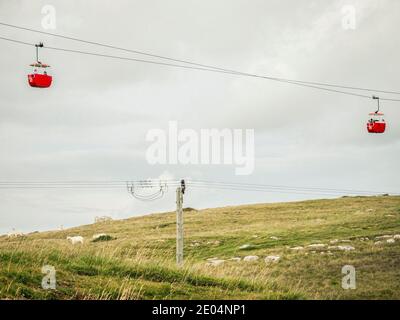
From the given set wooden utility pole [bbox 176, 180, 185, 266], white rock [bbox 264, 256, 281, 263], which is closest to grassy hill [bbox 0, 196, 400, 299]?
white rock [bbox 264, 256, 281, 263]

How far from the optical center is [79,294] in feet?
45.5

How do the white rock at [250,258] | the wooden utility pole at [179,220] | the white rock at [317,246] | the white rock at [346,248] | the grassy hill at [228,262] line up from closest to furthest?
the grassy hill at [228,262] < the wooden utility pole at [179,220] < the white rock at [250,258] < the white rock at [346,248] < the white rock at [317,246]

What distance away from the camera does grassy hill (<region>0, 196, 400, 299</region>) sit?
14998 mm

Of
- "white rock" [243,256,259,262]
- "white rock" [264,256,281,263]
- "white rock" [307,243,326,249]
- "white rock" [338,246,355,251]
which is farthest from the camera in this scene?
"white rock" [307,243,326,249]

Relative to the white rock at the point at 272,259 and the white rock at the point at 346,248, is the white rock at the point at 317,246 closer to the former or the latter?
the white rock at the point at 346,248

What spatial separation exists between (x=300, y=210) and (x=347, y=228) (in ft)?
76.8

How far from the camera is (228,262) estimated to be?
3284 cm

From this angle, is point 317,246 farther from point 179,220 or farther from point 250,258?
point 179,220

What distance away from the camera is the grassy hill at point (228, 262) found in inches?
590

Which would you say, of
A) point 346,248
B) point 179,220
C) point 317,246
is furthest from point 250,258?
point 179,220

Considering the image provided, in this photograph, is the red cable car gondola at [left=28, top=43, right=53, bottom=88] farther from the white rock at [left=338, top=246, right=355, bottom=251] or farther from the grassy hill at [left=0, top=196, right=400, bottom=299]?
the white rock at [left=338, top=246, right=355, bottom=251]

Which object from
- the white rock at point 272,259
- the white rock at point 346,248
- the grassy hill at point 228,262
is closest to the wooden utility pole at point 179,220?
the grassy hill at point 228,262
